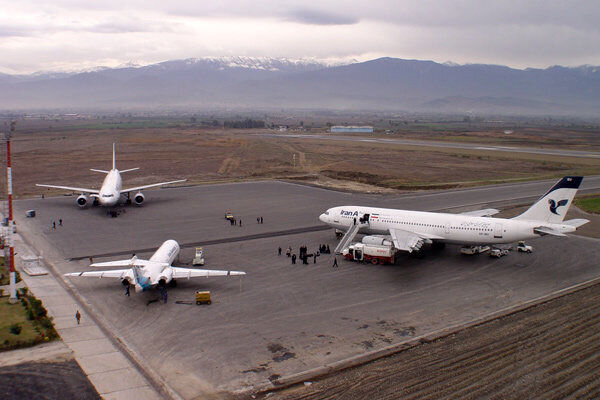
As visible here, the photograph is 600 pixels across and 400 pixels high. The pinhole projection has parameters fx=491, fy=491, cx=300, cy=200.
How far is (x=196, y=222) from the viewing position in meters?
66.6

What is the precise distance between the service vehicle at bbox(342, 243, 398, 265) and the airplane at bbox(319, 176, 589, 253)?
1.02 metres

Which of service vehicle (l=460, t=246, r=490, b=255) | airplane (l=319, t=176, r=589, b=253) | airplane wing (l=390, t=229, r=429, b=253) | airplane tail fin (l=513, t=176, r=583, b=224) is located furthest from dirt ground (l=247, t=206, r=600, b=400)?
service vehicle (l=460, t=246, r=490, b=255)

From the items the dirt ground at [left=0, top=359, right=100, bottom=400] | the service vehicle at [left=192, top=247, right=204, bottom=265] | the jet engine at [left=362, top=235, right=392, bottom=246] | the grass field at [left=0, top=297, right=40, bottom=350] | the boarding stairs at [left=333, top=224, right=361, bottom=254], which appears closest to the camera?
the dirt ground at [left=0, top=359, right=100, bottom=400]

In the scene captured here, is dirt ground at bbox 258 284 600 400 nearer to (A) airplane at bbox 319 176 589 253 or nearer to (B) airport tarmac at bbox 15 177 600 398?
(B) airport tarmac at bbox 15 177 600 398

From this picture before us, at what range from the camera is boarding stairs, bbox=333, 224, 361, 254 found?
50.4 m

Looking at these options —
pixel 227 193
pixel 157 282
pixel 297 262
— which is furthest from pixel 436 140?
pixel 157 282

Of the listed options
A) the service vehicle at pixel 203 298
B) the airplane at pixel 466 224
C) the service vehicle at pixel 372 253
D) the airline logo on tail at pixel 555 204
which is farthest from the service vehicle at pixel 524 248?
the service vehicle at pixel 203 298

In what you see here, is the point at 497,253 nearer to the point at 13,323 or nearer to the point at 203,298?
the point at 203,298

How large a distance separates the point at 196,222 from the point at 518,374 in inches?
1864

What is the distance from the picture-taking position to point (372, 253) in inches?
1971

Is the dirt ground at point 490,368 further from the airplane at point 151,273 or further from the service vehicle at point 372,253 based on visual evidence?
the airplane at point 151,273

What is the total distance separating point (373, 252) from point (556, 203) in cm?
1827

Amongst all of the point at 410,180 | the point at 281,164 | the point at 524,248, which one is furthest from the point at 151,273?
the point at 281,164

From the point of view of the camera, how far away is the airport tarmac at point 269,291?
30766 millimetres
